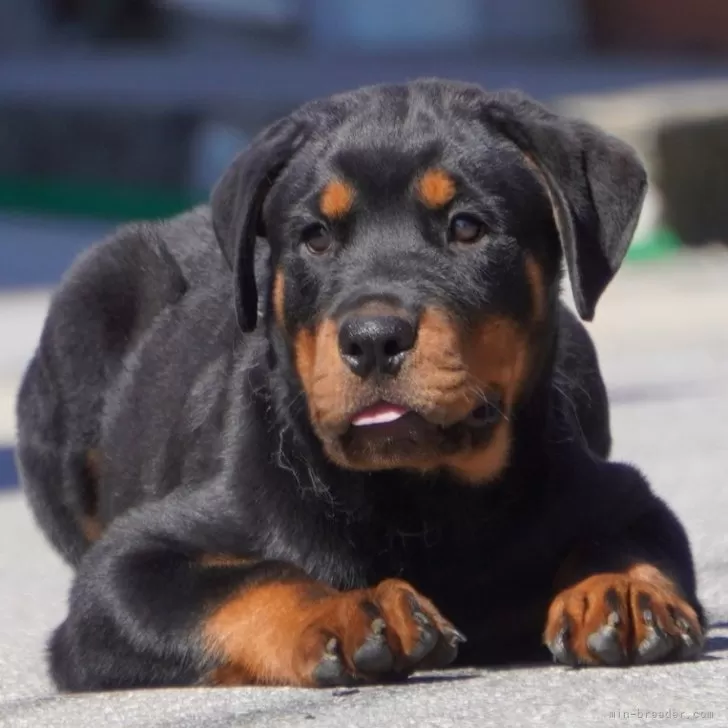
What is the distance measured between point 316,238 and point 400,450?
0.59 meters

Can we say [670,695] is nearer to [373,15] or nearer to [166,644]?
[166,644]

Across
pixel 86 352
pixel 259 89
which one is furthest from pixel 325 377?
pixel 259 89

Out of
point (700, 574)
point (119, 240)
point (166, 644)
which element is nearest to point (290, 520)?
point (166, 644)

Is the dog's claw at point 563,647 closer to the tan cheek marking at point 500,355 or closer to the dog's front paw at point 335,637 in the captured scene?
the dog's front paw at point 335,637

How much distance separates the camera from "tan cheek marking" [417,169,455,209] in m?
4.35

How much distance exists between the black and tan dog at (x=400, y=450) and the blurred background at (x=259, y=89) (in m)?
3.23

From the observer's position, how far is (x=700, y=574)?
5445 millimetres

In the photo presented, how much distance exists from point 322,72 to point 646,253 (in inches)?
282

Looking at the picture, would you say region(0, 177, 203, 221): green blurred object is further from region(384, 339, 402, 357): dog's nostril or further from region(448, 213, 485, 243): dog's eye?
region(384, 339, 402, 357): dog's nostril

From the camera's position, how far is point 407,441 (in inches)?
164

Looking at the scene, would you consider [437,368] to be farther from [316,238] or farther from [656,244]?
[656,244]

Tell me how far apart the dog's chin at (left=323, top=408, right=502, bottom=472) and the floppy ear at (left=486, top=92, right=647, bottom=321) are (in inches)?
16.1

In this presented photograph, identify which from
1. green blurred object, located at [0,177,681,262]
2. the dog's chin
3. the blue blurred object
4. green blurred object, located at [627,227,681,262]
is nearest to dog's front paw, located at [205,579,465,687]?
the dog's chin

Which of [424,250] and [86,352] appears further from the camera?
[86,352]
